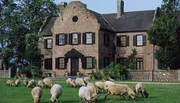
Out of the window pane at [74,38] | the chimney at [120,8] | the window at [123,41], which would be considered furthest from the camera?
the chimney at [120,8]

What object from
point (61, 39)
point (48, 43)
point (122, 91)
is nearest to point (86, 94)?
point (122, 91)

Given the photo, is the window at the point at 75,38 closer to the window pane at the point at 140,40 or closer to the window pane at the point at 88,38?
the window pane at the point at 88,38

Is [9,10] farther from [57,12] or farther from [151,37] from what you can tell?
[151,37]

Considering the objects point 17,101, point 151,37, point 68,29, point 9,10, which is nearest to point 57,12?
point 9,10

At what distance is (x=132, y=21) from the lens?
53281mm

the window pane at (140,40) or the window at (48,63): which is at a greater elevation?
the window pane at (140,40)

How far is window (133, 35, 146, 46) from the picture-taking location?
50.7 m

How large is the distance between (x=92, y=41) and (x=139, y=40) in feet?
21.3

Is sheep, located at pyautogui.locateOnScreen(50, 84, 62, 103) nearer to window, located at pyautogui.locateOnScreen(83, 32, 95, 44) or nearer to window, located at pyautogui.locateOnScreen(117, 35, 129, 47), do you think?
window, located at pyautogui.locateOnScreen(83, 32, 95, 44)

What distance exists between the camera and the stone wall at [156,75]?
44.4m

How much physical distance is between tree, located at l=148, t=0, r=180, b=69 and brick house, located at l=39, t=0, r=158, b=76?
3.64 metres

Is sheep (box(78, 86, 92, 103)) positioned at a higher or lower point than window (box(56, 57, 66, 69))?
lower

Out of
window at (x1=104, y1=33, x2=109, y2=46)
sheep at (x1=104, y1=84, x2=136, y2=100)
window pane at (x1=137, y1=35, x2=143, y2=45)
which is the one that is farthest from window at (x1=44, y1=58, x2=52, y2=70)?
sheep at (x1=104, y1=84, x2=136, y2=100)

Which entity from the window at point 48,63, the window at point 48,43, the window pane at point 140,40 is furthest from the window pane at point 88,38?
the window at point 48,63
